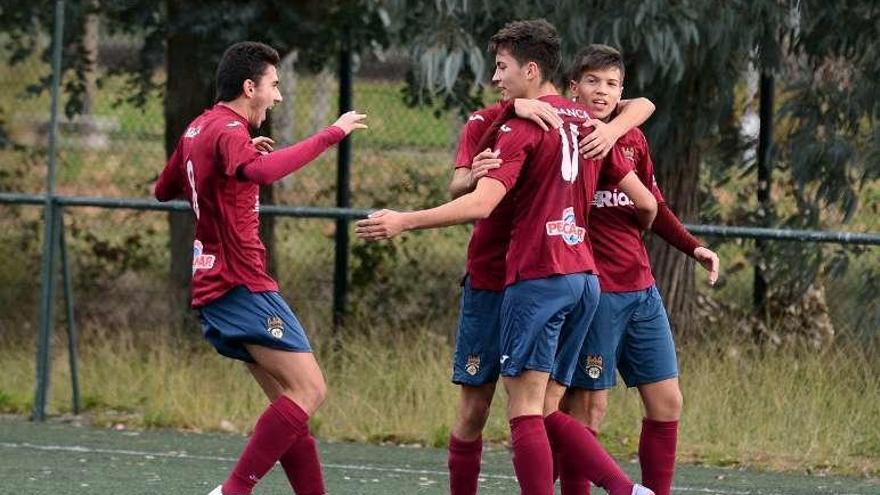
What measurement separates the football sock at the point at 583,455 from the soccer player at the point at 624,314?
9.9 inches

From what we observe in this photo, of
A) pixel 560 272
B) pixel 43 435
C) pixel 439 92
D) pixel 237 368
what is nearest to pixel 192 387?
pixel 237 368

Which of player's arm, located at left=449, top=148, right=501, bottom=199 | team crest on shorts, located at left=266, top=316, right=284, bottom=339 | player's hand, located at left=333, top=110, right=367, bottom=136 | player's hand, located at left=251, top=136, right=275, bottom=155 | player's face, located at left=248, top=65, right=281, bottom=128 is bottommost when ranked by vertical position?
team crest on shorts, located at left=266, top=316, right=284, bottom=339

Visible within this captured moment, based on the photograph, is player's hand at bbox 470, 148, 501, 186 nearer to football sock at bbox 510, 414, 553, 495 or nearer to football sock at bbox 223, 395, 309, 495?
football sock at bbox 510, 414, 553, 495

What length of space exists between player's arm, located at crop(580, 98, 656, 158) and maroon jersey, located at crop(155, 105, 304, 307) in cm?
116

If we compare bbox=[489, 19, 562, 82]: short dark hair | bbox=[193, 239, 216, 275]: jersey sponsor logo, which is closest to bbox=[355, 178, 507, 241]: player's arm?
bbox=[489, 19, 562, 82]: short dark hair

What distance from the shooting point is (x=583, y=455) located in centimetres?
649

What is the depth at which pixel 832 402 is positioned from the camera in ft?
32.1

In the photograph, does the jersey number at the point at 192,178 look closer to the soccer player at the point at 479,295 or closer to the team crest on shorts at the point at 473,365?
the soccer player at the point at 479,295

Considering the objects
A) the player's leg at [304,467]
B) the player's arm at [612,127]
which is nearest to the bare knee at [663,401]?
the player's arm at [612,127]

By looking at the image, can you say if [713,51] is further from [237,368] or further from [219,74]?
[219,74]

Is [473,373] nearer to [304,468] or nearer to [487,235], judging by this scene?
[487,235]

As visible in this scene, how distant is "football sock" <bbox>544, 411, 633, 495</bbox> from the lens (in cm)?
641

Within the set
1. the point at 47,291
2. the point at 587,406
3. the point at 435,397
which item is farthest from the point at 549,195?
the point at 47,291

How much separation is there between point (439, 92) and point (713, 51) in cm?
189
